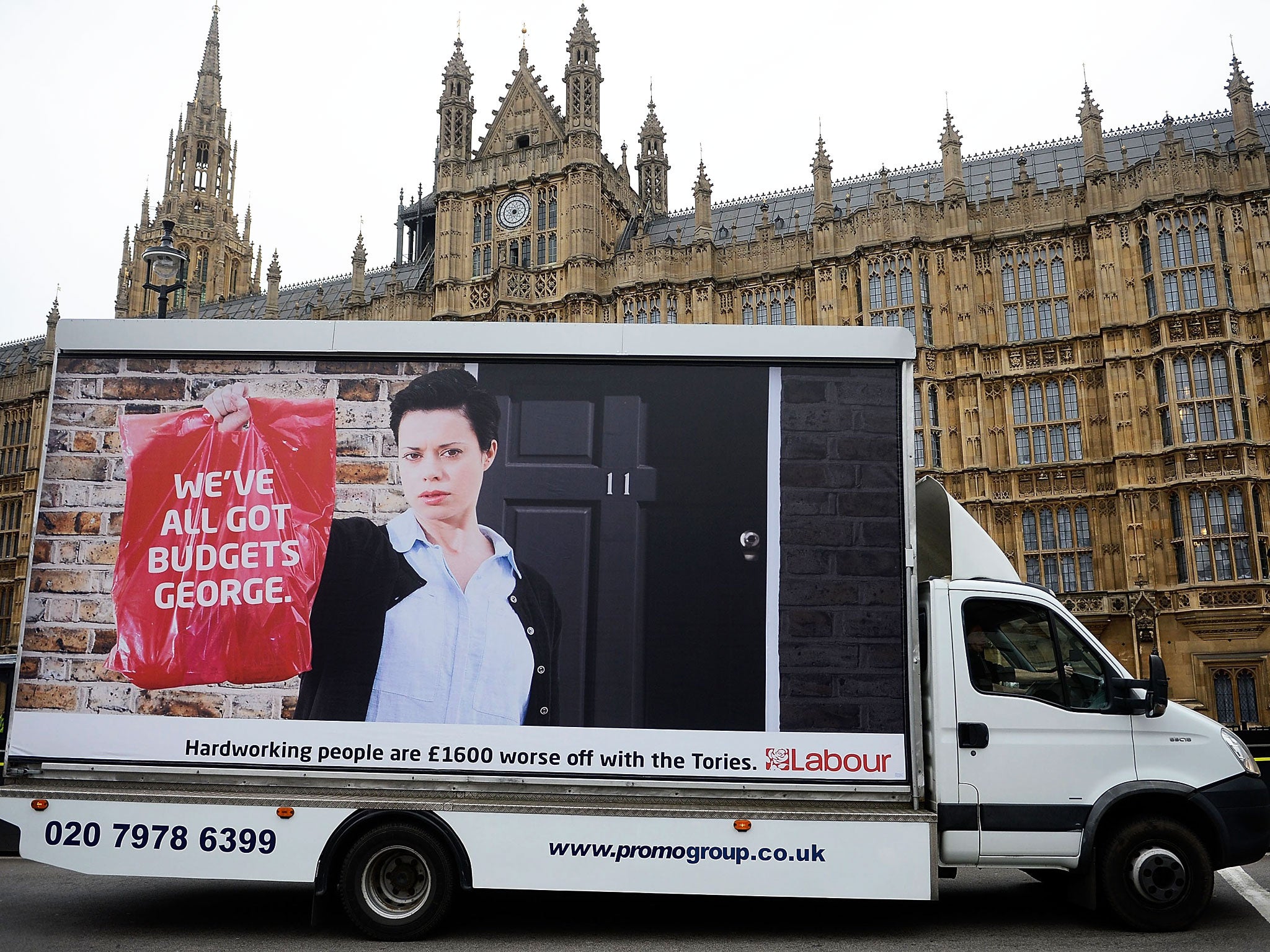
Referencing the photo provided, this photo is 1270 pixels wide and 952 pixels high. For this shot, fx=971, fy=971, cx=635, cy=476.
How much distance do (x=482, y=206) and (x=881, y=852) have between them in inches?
1391

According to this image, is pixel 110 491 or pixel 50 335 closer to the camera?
pixel 110 491

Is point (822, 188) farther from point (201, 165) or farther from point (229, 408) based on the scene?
point (201, 165)

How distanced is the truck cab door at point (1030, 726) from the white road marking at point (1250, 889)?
6.73 feet

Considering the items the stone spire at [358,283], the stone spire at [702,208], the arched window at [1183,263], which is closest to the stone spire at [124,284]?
the stone spire at [358,283]

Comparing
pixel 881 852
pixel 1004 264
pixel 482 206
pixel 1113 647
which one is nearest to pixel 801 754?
pixel 881 852

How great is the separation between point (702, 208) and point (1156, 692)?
98.4 feet

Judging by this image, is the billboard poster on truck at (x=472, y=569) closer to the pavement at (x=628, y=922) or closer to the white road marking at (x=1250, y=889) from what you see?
the pavement at (x=628, y=922)

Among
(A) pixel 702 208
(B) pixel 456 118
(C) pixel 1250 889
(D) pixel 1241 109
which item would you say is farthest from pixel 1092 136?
(C) pixel 1250 889

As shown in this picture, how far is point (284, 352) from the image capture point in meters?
7.75

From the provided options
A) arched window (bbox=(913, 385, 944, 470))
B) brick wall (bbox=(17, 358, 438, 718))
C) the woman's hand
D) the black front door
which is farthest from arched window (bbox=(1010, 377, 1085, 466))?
the woman's hand

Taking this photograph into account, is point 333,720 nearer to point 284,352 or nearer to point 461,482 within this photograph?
point 461,482

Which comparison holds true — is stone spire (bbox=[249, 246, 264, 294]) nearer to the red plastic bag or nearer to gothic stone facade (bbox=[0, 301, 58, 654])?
gothic stone facade (bbox=[0, 301, 58, 654])

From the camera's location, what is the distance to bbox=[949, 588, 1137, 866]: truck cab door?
725cm

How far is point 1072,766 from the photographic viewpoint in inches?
288
